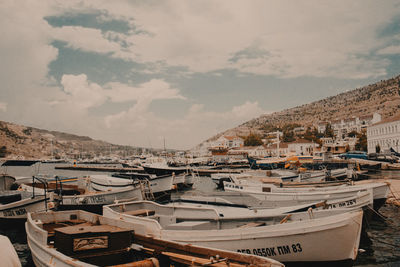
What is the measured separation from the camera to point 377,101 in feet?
536

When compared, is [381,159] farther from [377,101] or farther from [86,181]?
[377,101]

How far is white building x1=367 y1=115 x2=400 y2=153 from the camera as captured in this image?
65.7 meters

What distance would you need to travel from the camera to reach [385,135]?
7031 cm

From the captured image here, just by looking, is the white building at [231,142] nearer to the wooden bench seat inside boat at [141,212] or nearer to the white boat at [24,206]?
the white boat at [24,206]

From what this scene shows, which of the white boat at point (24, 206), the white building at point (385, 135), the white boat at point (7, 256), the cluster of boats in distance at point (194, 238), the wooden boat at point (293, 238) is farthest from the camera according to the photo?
the white building at point (385, 135)

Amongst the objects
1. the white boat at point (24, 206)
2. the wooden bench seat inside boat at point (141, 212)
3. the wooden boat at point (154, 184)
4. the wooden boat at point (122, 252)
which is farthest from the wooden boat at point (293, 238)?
the wooden boat at point (154, 184)

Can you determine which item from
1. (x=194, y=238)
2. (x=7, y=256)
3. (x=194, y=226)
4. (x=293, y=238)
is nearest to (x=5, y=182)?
(x=194, y=226)

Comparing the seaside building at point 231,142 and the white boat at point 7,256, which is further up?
the seaside building at point 231,142

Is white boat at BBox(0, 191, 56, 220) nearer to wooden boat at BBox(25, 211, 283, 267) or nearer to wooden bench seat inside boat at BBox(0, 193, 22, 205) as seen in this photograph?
wooden bench seat inside boat at BBox(0, 193, 22, 205)

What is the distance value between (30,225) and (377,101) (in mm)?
187786

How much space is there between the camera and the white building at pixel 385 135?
216 feet

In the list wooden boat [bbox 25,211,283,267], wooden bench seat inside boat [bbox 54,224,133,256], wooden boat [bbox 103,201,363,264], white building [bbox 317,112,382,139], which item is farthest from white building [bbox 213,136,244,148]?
wooden bench seat inside boat [bbox 54,224,133,256]

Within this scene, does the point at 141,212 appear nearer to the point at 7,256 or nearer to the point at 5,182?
the point at 7,256

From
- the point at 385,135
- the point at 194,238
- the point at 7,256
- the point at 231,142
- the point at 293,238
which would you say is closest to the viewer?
the point at 7,256
